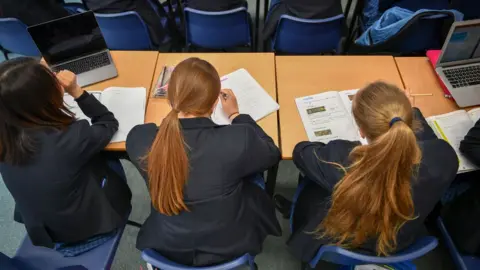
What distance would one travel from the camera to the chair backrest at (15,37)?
2.20 metres

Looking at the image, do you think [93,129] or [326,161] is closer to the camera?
[326,161]

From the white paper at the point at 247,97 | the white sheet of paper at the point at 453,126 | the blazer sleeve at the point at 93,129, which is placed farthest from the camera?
the white paper at the point at 247,97

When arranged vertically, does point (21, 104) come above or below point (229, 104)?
above

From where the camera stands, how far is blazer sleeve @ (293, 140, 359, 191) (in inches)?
47.9

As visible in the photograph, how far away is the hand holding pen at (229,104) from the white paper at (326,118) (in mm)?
309

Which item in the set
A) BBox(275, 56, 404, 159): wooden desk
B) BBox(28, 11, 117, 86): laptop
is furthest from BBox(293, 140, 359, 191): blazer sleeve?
BBox(28, 11, 117, 86): laptop

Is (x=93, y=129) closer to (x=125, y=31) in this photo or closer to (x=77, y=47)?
(x=77, y=47)

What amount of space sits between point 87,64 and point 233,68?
747mm

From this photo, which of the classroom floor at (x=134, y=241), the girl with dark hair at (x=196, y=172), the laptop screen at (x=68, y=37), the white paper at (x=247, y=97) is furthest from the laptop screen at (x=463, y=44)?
the laptop screen at (x=68, y=37)

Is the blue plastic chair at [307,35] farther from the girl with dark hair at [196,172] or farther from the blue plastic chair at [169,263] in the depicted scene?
the blue plastic chair at [169,263]

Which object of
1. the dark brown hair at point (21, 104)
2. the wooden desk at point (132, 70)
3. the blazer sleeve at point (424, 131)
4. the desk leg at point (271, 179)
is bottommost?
the desk leg at point (271, 179)

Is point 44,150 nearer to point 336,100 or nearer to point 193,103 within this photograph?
point 193,103

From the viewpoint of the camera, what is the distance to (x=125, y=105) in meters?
1.71

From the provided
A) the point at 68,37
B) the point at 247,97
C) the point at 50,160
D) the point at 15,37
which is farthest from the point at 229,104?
the point at 15,37
